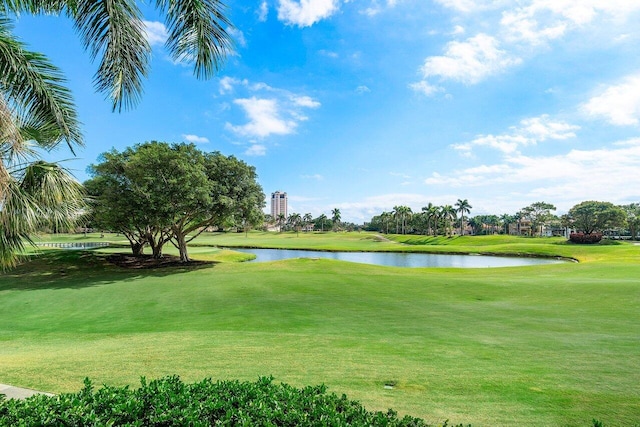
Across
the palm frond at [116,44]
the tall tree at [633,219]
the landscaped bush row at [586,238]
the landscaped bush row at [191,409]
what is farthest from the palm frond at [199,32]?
the tall tree at [633,219]

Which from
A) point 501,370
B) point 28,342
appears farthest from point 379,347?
point 28,342

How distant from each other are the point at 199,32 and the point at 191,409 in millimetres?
5556

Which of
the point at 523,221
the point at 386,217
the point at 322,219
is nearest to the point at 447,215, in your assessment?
the point at 386,217

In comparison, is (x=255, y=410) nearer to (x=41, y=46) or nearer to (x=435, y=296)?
(x=41, y=46)

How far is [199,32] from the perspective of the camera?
5.67 meters

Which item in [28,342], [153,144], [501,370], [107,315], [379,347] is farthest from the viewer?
[153,144]

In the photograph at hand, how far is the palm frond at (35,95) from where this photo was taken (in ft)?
19.3

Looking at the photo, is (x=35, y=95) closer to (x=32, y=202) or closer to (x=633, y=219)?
(x=32, y=202)

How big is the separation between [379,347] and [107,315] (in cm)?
945

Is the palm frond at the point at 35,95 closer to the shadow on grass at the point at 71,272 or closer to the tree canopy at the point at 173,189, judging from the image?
the shadow on grass at the point at 71,272

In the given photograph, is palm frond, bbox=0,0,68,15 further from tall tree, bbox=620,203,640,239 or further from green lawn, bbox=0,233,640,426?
tall tree, bbox=620,203,640,239

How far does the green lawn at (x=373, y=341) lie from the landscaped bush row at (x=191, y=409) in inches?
50.8

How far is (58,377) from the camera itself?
5078 millimetres

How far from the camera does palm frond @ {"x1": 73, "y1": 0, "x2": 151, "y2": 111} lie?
5496 mm
